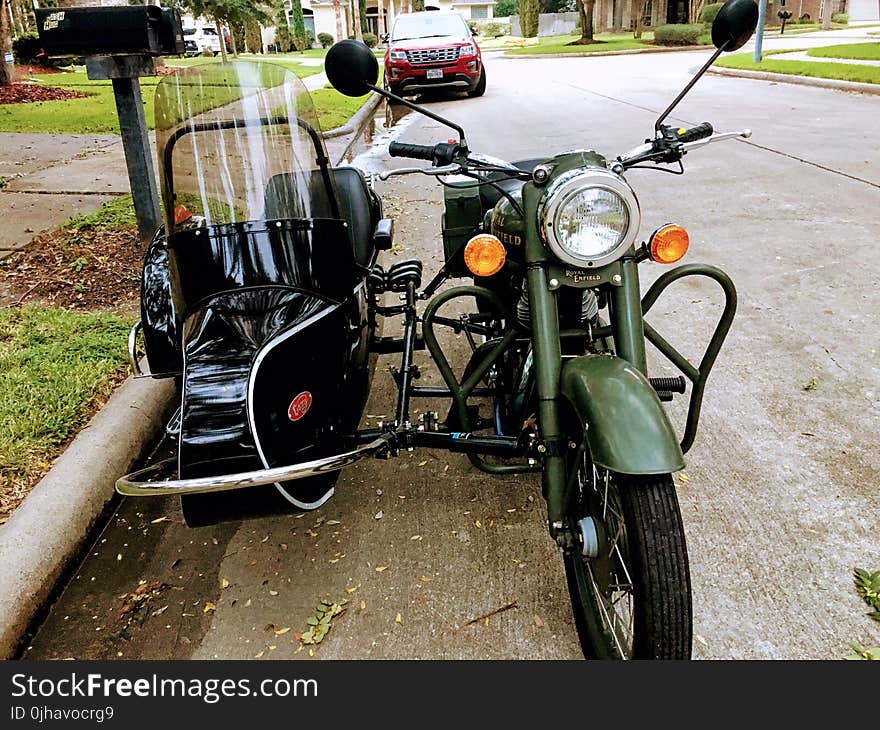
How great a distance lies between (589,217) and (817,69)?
16.3m

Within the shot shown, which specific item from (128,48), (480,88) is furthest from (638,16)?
(128,48)

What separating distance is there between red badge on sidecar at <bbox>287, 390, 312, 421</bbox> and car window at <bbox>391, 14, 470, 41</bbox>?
48.7 feet

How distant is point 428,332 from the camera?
2.73 meters

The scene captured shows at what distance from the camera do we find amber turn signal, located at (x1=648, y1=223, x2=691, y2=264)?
228 cm

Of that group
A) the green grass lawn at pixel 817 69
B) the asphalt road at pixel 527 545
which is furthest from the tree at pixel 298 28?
the asphalt road at pixel 527 545

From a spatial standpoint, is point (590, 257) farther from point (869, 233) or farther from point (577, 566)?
point (869, 233)

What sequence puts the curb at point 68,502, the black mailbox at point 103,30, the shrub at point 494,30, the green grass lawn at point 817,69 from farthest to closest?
the shrub at point 494,30 → the green grass lawn at point 817,69 → the black mailbox at point 103,30 → the curb at point 68,502

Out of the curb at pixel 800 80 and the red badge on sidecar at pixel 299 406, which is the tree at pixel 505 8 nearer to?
the curb at pixel 800 80

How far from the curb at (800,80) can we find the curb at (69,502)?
13.6 metres

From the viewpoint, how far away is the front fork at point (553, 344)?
2.23 m

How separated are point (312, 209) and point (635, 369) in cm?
151

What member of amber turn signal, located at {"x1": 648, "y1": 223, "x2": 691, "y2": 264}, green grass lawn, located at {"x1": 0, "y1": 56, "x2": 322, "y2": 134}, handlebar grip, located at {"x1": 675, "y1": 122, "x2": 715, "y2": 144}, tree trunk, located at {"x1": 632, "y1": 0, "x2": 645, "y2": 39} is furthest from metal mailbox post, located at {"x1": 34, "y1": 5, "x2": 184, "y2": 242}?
tree trunk, located at {"x1": 632, "y1": 0, "x2": 645, "y2": 39}

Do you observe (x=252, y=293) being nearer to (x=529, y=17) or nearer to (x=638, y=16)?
(x=638, y=16)

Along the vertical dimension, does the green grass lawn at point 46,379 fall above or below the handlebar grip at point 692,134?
below
